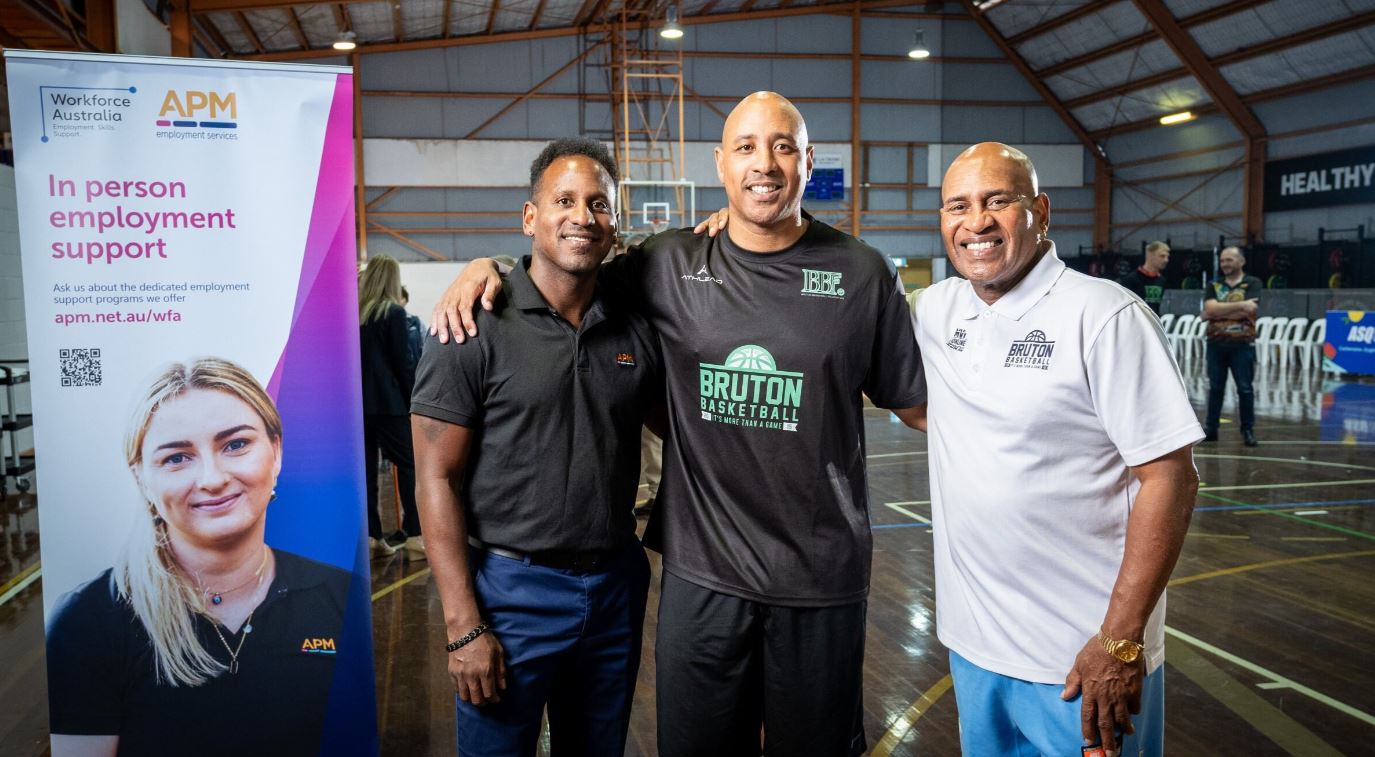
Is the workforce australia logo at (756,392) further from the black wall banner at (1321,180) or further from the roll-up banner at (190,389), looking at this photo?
the black wall banner at (1321,180)

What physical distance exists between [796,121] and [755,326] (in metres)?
0.52

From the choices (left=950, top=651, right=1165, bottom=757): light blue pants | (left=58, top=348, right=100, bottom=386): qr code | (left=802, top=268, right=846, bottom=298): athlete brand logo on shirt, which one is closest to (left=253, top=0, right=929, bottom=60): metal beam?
(left=58, top=348, right=100, bottom=386): qr code

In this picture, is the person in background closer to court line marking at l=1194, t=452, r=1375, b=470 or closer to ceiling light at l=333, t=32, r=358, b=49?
court line marking at l=1194, t=452, r=1375, b=470

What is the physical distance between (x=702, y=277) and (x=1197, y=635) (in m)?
3.63

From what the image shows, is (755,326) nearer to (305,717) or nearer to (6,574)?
(305,717)

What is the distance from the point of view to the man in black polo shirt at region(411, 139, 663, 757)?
2.20m

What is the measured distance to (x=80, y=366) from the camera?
9.20 ft

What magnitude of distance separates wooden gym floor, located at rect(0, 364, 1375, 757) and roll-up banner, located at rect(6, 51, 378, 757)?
0.90 metres

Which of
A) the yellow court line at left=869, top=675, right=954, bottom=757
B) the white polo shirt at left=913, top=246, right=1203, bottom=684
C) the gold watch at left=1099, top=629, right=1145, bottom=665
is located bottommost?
the yellow court line at left=869, top=675, right=954, bottom=757

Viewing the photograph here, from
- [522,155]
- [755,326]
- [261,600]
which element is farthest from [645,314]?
[522,155]

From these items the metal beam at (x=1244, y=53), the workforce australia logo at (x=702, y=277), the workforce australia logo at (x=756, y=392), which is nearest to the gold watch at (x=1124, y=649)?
the workforce australia logo at (x=756, y=392)

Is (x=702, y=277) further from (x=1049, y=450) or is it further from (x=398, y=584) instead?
(x=398, y=584)

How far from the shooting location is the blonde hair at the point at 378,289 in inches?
229

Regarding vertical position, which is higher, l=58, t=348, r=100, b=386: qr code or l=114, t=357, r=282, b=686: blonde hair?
l=58, t=348, r=100, b=386: qr code
